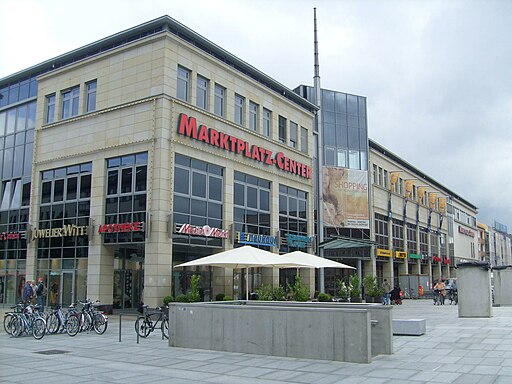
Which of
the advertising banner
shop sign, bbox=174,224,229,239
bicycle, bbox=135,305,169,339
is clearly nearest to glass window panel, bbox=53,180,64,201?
shop sign, bbox=174,224,229,239

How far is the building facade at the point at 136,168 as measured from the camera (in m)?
28.4

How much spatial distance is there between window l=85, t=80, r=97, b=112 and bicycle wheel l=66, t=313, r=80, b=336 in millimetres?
15541

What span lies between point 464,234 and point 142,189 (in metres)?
76.9

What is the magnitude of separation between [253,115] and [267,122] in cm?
209

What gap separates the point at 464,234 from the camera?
9300 cm

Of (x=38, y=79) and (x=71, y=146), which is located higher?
(x=38, y=79)

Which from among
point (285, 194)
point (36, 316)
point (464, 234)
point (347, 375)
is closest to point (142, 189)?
point (36, 316)

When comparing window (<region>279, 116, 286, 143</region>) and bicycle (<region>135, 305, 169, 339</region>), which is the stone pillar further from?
window (<region>279, 116, 286, 143</region>)

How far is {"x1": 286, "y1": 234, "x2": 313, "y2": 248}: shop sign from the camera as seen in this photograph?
39.1 m

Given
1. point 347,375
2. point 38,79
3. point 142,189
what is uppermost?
point 38,79

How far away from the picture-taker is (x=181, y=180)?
29.2 metres

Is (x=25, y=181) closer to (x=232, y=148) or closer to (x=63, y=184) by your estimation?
(x=63, y=184)

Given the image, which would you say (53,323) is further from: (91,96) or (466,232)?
(466,232)

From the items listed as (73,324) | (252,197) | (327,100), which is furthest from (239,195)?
(327,100)
